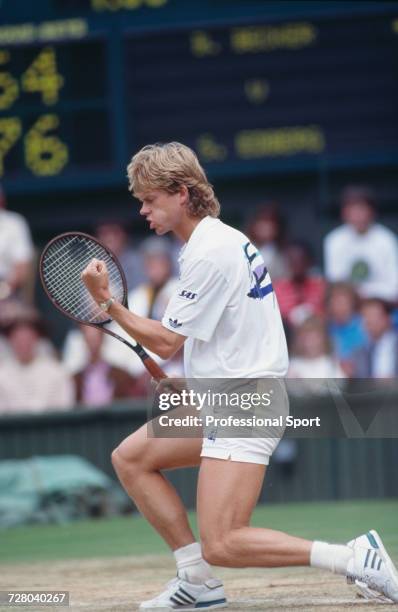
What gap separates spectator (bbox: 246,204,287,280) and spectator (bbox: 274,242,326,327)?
0.14 metres

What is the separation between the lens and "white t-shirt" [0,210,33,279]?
11734 mm

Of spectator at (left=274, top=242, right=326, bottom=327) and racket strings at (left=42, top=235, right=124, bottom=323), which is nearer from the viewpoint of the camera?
racket strings at (left=42, top=235, right=124, bottom=323)

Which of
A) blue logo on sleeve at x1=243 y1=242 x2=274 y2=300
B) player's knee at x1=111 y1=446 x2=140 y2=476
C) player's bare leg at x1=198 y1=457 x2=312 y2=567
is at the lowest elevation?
player's bare leg at x1=198 y1=457 x2=312 y2=567

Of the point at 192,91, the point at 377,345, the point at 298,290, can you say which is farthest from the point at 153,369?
the point at 192,91

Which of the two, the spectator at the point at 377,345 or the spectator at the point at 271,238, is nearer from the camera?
the spectator at the point at 377,345

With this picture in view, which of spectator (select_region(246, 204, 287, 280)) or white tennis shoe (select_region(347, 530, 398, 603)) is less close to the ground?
spectator (select_region(246, 204, 287, 280))

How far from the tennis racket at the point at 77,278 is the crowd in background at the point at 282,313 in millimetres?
4934

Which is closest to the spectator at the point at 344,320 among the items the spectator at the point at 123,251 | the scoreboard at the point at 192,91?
the scoreboard at the point at 192,91

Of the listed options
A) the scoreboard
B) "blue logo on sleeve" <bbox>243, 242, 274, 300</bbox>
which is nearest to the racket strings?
"blue logo on sleeve" <bbox>243, 242, 274, 300</bbox>

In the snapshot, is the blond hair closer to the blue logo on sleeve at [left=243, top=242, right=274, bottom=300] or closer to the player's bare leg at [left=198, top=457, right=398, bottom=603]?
the blue logo on sleeve at [left=243, top=242, right=274, bottom=300]

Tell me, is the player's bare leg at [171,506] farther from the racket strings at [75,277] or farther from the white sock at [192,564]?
the racket strings at [75,277]

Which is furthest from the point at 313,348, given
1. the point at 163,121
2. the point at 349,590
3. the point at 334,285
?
the point at 349,590

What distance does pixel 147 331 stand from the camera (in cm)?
509

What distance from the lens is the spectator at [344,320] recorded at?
1108 centimetres
